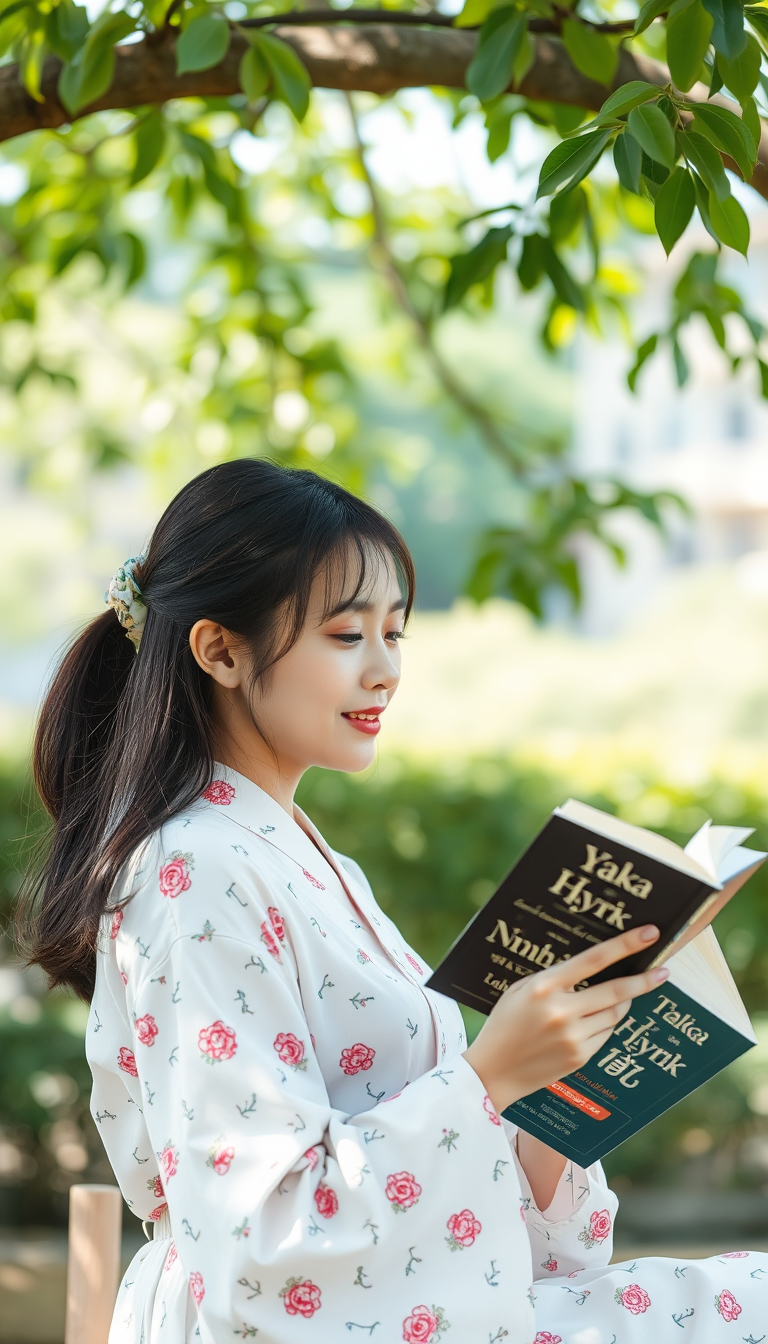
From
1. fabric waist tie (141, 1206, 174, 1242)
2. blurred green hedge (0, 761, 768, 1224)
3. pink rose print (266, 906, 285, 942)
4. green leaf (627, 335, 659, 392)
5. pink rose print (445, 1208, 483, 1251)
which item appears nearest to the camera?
pink rose print (445, 1208, 483, 1251)

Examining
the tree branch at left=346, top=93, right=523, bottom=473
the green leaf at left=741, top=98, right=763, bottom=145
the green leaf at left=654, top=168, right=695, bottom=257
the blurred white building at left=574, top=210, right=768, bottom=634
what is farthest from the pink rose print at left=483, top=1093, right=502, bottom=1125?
the blurred white building at left=574, top=210, right=768, bottom=634

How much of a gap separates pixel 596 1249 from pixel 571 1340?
26cm

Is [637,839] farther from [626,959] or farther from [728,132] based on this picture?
[728,132]

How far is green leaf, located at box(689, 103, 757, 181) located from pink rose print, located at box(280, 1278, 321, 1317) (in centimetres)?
110

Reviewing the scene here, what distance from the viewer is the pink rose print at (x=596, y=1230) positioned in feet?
5.13

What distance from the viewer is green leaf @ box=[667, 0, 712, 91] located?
1.21m

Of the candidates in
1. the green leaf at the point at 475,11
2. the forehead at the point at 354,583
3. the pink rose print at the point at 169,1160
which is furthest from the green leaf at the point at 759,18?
the pink rose print at the point at 169,1160

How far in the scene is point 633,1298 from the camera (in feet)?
4.58

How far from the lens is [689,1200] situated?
395cm

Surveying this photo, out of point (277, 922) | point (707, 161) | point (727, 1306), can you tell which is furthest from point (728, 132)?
point (727, 1306)

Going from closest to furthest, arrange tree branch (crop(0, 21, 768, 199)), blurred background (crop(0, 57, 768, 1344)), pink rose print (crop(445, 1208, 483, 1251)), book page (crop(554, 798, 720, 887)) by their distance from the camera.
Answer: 1. book page (crop(554, 798, 720, 887))
2. pink rose print (crop(445, 1208, 483, 1251))
3. tree branch (crop(0, 21, 768, 199))
4. blurred background (crop(0, 57, 768, 1344))

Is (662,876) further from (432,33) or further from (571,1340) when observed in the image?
(432,33)

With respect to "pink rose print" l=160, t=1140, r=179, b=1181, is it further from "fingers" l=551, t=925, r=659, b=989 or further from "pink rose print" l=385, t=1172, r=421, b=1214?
"fingers" l=551, t=925, r=659, b=989

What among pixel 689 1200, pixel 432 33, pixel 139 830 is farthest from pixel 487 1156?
pixel 689 1200
